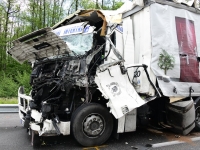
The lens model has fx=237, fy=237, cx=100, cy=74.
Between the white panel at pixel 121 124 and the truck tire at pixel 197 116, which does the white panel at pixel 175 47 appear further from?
the white panel at pixel 121 124

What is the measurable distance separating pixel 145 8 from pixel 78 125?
2662 mm

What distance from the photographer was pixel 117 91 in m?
4.28

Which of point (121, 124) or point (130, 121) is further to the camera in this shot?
point (130, 121)

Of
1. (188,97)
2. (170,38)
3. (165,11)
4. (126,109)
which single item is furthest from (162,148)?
(165,11)

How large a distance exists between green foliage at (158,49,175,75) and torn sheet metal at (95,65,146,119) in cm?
80

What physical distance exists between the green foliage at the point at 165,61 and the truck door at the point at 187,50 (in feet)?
0.98

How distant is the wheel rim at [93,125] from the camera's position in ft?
13.8

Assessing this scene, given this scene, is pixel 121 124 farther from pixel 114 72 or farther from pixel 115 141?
pixel 114 72

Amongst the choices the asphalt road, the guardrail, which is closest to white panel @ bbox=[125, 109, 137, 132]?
the asphalt road

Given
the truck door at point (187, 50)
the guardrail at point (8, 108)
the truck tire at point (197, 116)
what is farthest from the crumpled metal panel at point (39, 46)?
the truck tire at point (197, 116)

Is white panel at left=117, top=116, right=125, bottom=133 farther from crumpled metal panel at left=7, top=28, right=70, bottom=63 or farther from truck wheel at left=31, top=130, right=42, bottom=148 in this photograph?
crumpled metal panel at left=7, top=28, right=70, bottom=63

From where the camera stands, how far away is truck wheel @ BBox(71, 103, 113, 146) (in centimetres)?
411

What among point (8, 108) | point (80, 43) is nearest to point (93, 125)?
point (80, 43)

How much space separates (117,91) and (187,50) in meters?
1.99
